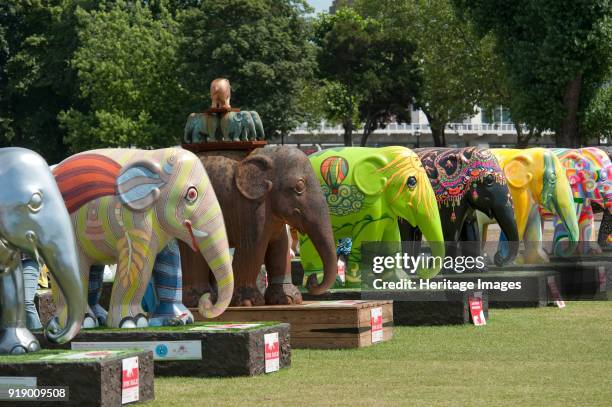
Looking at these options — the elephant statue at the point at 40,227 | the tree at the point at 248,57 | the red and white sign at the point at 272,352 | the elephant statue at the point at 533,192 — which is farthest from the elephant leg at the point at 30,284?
the tree at the point at 248,57

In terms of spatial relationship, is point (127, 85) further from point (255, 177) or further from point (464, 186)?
point (255, 177)

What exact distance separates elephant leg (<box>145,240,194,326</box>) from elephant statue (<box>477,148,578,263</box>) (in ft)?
31.2

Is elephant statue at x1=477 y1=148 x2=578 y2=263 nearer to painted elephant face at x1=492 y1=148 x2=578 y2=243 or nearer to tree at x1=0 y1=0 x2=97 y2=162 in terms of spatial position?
painted elephant face at x1=492 y1=148 x2=578 y2=243

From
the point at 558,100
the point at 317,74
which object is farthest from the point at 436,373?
the point at 317,74

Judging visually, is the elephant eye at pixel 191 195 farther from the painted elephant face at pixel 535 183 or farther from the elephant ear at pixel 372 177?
the painted elephant face at pixel 535 183

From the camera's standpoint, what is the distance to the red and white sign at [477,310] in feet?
53.8

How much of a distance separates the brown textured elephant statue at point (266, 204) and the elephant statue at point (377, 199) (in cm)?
328

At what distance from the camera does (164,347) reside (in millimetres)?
12039

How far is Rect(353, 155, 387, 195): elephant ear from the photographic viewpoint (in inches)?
697

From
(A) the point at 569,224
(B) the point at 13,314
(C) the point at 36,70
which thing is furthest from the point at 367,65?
(B) the point at 13,314

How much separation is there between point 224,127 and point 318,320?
2.28m

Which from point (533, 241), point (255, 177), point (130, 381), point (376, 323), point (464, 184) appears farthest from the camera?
point (533, 241)

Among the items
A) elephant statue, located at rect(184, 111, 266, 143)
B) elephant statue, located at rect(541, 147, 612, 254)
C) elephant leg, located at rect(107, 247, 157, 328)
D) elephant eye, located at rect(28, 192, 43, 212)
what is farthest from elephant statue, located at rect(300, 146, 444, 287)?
elephant eye, located at rect(28, 192, 43, 212)

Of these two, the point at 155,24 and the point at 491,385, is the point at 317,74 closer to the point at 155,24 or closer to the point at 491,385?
the point at 155,24
